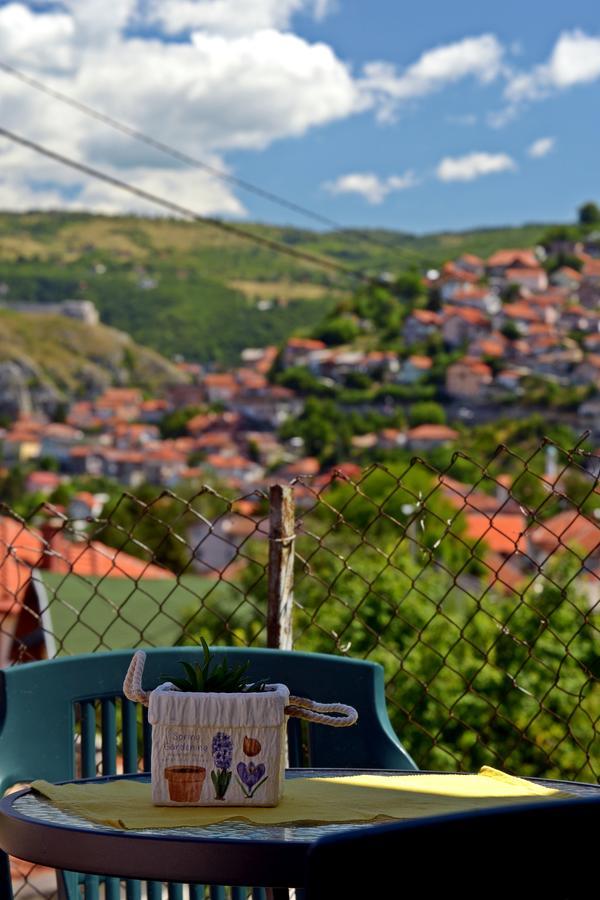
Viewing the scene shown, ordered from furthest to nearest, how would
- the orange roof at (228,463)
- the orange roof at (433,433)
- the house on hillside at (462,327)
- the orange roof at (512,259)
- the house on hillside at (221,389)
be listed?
the orange roof at (512,259) < the house on hillside at (221,389) < the house on hillside at (462,327) < the orange roof at (228,463) < the orange roof at (433,433)

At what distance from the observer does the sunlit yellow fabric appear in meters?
1.00

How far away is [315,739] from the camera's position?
1366mm

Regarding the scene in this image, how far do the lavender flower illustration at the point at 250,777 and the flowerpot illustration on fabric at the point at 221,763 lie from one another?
1 cm

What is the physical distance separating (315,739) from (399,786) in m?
0.24

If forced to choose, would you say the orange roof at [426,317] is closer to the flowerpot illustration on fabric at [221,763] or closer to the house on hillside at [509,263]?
the house on hillside at [509,263]

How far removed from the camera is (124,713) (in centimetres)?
136

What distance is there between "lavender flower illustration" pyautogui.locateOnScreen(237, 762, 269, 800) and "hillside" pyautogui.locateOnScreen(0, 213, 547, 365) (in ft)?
307

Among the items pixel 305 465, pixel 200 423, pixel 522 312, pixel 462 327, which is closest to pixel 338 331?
pixel 462 327

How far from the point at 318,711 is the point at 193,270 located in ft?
331

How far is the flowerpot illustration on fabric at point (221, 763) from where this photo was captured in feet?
3.43

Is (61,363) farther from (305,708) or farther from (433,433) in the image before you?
(305,708)

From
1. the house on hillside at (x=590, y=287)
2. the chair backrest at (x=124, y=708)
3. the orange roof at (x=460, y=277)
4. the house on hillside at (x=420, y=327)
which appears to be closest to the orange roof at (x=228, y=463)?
the house on hillside at (x=420, y=327)

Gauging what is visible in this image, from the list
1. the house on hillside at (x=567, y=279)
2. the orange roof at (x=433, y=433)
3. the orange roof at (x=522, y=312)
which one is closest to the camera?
the orange roof at (x=433, y=433)

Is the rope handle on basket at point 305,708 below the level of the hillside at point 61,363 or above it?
below
